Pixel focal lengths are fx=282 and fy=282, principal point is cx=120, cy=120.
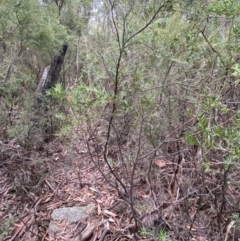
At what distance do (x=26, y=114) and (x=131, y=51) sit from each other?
2.54 metres

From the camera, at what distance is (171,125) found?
3051 millimetres

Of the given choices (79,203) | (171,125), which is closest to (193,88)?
(171,125)

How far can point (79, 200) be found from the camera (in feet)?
11.8

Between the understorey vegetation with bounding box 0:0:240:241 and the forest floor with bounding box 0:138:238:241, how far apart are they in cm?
1

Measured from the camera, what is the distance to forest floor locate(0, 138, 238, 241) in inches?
107

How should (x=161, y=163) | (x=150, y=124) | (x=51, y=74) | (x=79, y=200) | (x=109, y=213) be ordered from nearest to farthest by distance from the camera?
1. (x=150, y=124)
2. (x=109, y=213)
3. (x=161, y=163)
4. (x=79, y=200)
5. (x=51, y=74)

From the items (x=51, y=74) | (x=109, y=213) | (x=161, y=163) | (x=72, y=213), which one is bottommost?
(x=72, y=213)

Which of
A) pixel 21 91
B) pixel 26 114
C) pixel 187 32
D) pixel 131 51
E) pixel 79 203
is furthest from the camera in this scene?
pixel 21 91

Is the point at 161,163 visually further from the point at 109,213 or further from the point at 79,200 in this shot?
the point at 79,200

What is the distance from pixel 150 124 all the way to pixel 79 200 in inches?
61.3

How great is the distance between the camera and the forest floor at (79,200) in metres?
2.71

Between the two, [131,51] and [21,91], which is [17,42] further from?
[131,51]

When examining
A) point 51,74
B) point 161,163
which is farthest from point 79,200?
point 51,74

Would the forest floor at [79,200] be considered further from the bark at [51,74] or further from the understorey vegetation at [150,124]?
the bark at [51,74]
